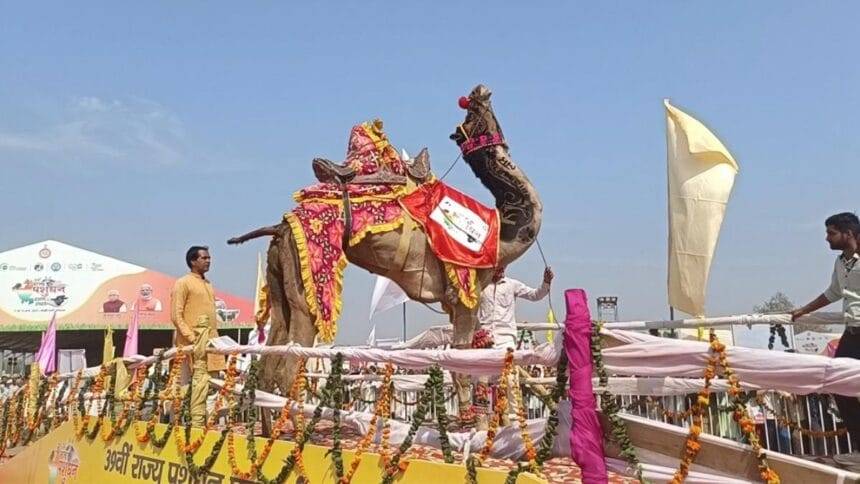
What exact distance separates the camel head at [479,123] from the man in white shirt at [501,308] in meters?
1.52

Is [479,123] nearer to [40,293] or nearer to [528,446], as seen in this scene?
[528,446]

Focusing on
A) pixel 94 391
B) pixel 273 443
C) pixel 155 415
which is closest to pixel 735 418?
pixel 273 443

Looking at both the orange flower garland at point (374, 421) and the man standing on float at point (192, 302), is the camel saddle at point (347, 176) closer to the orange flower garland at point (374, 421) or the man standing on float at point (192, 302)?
the man standing on float at point (192, 302)

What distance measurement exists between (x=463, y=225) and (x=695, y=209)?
214 centimetres

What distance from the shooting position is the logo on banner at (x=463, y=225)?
601 centimetres

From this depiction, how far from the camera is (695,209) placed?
4.47 metres

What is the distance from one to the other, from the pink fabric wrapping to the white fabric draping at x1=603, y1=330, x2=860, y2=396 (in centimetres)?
11

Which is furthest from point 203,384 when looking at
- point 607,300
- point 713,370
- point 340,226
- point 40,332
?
point 40,332

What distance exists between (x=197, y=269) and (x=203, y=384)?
1709mm

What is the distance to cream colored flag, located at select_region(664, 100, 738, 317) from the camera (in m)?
4.44

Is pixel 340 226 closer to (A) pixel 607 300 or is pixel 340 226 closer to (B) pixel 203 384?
(B) pixel 203 384

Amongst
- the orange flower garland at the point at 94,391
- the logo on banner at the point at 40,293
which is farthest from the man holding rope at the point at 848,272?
the logo on banner at the point at 40,293

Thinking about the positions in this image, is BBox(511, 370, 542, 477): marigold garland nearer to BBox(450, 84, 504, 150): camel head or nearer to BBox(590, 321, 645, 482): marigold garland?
BBox(590, 321, 645, 482): marigold garland

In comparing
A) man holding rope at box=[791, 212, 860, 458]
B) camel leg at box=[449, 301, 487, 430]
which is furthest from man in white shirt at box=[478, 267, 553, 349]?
man holding rope at box=[791, 212, 860, 458]
